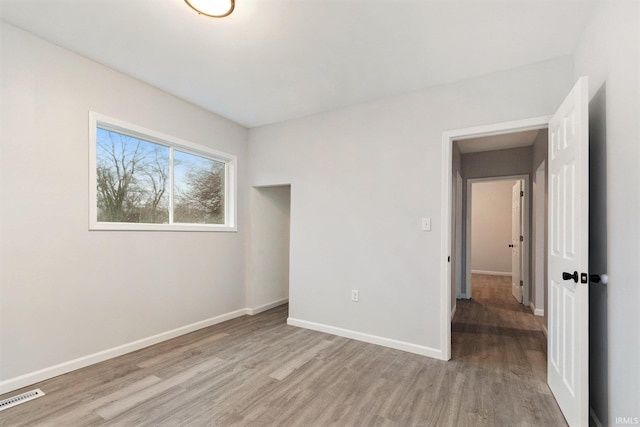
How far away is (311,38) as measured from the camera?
7.33 ft

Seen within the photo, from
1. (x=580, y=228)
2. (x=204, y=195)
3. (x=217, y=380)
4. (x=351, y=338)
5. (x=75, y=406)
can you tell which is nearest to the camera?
(x=580, y=228)

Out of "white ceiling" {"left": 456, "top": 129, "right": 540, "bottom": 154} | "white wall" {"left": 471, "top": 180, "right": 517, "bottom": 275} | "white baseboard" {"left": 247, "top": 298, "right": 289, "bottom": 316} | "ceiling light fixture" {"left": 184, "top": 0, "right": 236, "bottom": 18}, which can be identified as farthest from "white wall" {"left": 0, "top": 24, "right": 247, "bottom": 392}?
"white wall" {"left": 471, "top": 180, "right": 517, "bottom": 275}

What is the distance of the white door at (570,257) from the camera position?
65.3 inches

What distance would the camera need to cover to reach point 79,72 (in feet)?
8.27

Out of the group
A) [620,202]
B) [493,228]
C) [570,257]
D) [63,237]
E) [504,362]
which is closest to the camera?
[620,202]

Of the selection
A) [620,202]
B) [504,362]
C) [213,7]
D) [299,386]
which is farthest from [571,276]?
[213,7]

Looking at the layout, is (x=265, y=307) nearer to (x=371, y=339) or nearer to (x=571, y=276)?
(x=371, y=339)

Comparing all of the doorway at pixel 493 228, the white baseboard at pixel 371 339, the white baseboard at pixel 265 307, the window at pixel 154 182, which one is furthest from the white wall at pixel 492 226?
the window at pixel 154 182

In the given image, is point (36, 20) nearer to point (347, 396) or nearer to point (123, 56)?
point (123, 56)

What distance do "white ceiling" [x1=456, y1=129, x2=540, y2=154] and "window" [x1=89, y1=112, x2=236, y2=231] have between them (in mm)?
3382

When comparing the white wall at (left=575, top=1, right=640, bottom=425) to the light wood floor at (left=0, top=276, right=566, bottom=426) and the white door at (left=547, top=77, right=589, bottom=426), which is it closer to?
the white door at (left=547, top=77, right=589, bottom=426)

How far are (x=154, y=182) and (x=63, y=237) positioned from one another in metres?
1.00

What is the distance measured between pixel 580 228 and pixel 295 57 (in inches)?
88.9

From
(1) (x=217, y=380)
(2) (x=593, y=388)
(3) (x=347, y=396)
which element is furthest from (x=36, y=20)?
(2) (x=593, y=388)
